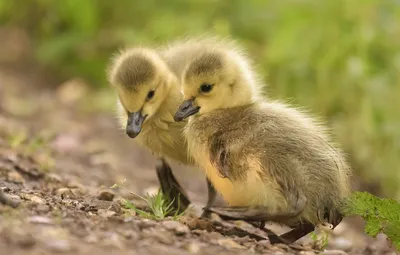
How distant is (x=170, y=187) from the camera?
4.03 meters

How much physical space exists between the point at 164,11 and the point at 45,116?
1.73 meters

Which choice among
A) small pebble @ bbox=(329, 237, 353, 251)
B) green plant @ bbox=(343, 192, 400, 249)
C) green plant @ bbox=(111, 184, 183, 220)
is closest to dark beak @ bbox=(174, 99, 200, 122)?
green plant @ bbox=(111, 184, 183, 220)

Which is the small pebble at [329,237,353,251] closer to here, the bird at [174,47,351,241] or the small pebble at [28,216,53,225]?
the bird at [174,47,351,241]

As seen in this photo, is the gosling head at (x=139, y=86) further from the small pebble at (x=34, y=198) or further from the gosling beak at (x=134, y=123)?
the small pebble at (x=34, y=198)

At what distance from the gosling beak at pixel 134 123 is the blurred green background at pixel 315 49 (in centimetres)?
204

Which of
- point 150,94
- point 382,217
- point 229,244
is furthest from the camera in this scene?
point 150,94

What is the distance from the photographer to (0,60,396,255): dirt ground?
8.99 ft

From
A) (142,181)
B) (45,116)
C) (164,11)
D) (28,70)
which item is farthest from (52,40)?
(142,181)

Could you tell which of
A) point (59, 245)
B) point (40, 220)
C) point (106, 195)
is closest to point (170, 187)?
point (106, 195)

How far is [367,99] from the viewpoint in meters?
5.52

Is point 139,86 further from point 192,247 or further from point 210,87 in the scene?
point 192,247

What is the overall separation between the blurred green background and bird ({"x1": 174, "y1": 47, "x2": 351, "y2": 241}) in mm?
1951

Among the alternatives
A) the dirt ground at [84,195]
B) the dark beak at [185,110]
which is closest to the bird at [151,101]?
the dark beak at [185,110]

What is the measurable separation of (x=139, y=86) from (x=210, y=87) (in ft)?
1.20
